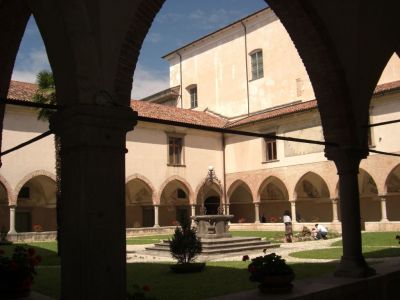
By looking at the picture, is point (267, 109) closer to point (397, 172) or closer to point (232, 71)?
point (232, 71)

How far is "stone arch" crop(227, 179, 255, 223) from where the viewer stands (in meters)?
33.6

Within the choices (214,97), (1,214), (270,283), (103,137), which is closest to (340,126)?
(270,283)

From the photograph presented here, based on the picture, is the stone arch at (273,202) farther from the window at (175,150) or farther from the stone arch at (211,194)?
the window at (175,150)

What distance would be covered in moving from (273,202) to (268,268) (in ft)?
87.8

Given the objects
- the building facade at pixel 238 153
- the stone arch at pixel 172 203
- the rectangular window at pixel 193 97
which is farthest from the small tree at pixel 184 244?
the rectangular window at pixel 193 97

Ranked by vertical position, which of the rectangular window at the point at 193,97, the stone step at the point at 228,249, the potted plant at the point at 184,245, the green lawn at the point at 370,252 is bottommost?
the stone step at the point at 228,249

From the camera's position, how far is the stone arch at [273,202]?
31.7 metres

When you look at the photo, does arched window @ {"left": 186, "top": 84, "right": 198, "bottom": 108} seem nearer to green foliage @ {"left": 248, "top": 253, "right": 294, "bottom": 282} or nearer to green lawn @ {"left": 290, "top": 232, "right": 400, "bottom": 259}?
green lawn @ {"left": 290, "top": 232, "right": 400, "bottom": 259}

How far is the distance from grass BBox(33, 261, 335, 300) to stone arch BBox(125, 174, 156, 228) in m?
18.1

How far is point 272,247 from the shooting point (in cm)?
1762

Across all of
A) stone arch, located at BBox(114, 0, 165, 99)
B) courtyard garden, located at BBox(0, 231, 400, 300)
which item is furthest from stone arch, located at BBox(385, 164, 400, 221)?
stone arch, located at BBox(114, 0, 165, 99)

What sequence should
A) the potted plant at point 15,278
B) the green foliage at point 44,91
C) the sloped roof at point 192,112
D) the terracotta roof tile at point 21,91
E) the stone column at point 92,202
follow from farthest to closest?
the sloped roof at point 192,112
the terracotta roof tile at point 21,91
the green foliage at point 44,91
the potted plant at point 15,278
the stone column at point 92,202

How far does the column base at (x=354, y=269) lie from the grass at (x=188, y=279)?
5.91 feet

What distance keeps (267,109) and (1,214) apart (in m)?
17.3
